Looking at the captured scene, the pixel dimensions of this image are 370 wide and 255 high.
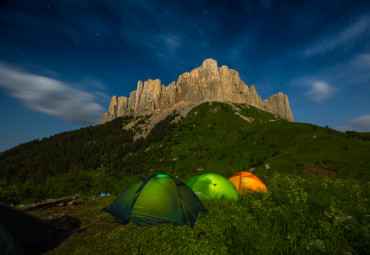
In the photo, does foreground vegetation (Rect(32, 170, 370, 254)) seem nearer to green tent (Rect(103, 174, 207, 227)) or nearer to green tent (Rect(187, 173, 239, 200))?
green tent (Rect(103, 174, 207, 227))

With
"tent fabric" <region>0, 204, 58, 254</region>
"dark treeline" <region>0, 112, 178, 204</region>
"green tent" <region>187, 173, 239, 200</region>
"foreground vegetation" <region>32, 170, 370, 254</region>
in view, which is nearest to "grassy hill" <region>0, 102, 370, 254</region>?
"foreground vegetation" <region>32, 170, 370, 254</region>

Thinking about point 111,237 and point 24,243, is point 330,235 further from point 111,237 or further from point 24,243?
point 24,243

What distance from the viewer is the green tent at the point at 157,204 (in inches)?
281

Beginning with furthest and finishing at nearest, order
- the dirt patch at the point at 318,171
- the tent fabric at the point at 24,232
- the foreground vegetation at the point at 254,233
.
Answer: the dirt patch at the point at 318,171, the tent fabric at the point at 24,232, the foreground vegetation at the point at 254,233

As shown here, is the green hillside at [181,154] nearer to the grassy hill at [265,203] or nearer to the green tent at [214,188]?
the grassy hill at [265,203]

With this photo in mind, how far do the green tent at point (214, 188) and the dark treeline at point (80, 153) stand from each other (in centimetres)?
6210

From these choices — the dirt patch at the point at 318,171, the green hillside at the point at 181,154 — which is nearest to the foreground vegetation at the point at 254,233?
the green hillside at the point at 181,154

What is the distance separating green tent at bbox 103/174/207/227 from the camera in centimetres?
714

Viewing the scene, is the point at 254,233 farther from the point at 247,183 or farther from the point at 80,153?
the point at 80,153

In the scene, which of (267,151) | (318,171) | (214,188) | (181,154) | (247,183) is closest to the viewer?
(214,188)

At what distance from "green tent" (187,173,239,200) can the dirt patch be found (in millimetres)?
15303

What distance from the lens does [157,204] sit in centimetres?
745

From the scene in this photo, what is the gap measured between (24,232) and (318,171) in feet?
88.6

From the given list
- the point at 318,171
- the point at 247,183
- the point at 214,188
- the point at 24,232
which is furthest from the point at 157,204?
the point at 318,171
